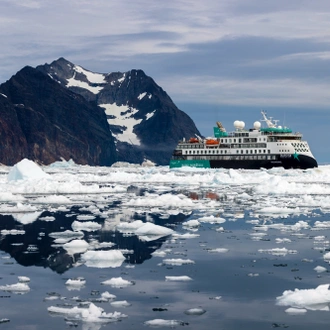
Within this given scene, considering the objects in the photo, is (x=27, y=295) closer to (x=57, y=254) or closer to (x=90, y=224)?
(x=57, y=254)

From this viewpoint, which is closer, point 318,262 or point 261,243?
point 318,262

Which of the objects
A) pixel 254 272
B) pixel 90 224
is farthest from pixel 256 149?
pixel 254 272

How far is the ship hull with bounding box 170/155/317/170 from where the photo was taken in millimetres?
95750

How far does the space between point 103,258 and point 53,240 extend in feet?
11.9

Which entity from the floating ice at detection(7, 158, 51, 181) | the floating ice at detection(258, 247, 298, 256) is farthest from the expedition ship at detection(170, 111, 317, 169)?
the floating ice at detection(258, 247, 298, 256)

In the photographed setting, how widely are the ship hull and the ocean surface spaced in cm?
6985

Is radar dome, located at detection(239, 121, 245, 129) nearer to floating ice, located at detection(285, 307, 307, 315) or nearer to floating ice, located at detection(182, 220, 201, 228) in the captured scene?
floating ice, located at detection(182, 220, 201, 228)

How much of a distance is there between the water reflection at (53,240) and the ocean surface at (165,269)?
0.09ft

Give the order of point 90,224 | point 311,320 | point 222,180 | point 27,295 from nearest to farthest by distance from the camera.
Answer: point 311,320, point 27,295, point 90,224, point 222,180

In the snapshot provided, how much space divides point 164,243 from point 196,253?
5.85ft

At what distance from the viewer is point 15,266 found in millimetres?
14711

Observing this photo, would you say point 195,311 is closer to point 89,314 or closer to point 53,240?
point 89,314

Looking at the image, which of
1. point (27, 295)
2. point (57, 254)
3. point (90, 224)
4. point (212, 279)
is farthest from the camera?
point (90, 224)

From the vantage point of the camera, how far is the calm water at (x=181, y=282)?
10430 millimetres
